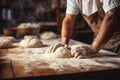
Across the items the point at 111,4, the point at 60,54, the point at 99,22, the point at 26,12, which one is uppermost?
the point at 111,4

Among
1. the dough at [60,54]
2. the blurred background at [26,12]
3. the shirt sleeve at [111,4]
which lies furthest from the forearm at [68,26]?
the blurred background at [26,12]

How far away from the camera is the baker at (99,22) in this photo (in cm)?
215

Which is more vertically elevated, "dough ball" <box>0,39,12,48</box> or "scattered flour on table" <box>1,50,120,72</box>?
"scattered flour on table" <box>1,50,120,72</box>

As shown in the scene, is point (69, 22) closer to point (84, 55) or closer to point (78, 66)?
point (84, 55)

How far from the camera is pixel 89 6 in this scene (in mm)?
2547

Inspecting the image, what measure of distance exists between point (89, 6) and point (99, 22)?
261mm

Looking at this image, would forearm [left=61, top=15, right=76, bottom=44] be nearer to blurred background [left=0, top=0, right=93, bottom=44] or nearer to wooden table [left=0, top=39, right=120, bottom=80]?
wooden table [left=0, top=39, right=120, bottom=80]

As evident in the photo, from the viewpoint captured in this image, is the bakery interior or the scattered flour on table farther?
the scattered flour on table

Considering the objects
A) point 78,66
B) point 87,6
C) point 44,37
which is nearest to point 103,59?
point 78,66

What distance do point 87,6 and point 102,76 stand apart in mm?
1077

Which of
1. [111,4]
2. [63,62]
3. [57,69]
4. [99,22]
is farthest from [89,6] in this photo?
A: [57,69]

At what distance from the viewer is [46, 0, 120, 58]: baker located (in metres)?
2.15

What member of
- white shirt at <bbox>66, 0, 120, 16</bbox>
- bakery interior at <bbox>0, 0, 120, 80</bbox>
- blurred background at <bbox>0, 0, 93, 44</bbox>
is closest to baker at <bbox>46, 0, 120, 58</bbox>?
white shirt at <bbox>66, 0, 120, 16</bbox>

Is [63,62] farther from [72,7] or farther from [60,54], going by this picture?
[72,7]
